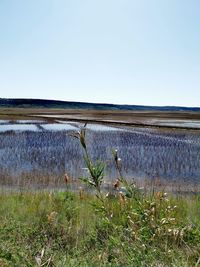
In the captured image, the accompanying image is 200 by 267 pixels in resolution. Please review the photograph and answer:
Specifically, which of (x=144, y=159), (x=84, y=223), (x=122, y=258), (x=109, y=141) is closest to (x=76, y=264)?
(x=122, y=258)

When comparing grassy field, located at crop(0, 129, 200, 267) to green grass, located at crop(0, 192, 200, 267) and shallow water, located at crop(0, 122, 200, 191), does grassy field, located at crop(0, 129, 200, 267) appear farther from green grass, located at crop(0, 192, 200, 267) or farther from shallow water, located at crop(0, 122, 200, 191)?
shallow water, located at crop(0, 122, 200, 191)

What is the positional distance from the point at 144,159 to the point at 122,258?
12.0m

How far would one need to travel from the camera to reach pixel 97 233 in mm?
4531

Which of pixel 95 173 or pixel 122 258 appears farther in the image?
pixel 122 258

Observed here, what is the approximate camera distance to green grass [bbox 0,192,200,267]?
318 centimetres

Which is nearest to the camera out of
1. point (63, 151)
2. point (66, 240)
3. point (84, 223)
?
point (66, 240)

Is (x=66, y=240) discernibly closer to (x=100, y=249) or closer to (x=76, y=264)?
(x=100, y=249)

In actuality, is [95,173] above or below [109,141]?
above

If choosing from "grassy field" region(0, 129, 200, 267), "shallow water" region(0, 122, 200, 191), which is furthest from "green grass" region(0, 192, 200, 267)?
"shallow water" region(0, 122, 200, 191)

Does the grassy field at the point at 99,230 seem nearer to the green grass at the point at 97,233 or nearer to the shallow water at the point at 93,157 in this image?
the green grass at the point at 97,233

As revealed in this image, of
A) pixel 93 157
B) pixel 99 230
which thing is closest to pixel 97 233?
pixel 99 230

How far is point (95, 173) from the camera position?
300cm

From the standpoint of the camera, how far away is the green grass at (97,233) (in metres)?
3.18

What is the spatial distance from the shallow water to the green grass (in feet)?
14.7
